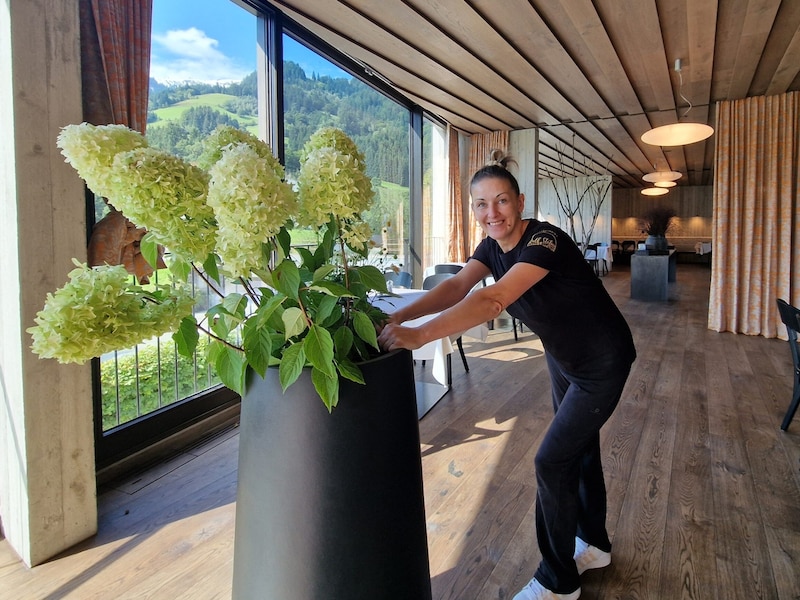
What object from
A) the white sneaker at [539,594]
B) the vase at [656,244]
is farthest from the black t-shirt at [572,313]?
the vase at [656,244]

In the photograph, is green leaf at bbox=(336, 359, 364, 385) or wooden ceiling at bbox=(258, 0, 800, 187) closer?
green leaf at bbox=(336, 359, 364, 385)

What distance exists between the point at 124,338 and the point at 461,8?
13.1 feet

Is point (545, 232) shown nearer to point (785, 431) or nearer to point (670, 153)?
point (785, 431)

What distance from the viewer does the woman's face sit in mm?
1623

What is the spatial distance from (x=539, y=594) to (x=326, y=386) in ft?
4.82

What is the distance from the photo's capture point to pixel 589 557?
6.32 feet

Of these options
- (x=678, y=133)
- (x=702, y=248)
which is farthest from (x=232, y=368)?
(x=702, y=248)

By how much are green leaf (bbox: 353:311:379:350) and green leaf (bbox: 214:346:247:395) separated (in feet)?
0.68

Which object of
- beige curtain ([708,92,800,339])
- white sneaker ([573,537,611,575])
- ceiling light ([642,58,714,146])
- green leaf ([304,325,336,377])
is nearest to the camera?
green leaf ([304,325,336,377])

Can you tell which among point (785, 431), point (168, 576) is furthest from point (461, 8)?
point (168, 576)

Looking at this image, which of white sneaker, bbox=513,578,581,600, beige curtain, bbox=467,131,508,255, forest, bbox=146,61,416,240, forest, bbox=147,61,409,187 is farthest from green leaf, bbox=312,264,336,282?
beige curtain, bbox=467,131,508,255

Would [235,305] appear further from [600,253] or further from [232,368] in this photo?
[600,253]

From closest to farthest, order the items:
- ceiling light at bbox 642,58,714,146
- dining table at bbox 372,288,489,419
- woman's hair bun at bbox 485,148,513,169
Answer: woman's hair bun at bbox 485,148,513,169, dining table at bbox 372,288,489,419, ceiling light at bbox 642,58,714,146

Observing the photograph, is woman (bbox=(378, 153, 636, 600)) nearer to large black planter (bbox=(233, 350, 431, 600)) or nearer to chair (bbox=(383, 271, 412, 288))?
large black planter (bbox=(233, 350, 431, 600))
